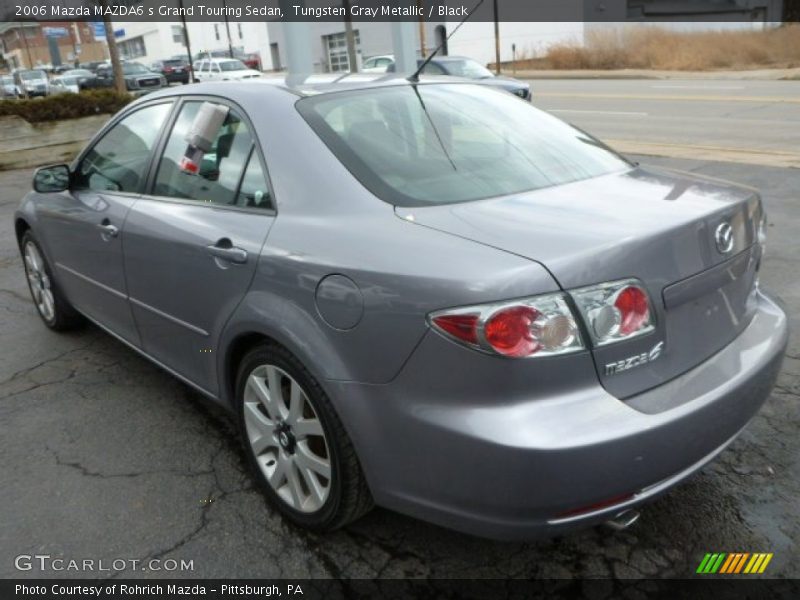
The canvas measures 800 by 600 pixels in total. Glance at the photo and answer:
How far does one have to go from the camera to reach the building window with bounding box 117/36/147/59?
7969 cm

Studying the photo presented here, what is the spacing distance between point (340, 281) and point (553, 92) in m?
23.3

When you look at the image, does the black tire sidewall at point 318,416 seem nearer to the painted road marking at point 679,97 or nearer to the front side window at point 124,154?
the front side window at point 124,154

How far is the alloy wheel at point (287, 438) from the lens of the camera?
2383mm

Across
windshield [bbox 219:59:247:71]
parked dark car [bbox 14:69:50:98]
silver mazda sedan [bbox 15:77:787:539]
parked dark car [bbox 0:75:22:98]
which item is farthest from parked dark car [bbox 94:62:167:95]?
silver mazda sedan [bbox 15:77:787:539]

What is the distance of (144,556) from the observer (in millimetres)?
2508

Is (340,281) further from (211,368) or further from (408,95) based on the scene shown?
(408,95)

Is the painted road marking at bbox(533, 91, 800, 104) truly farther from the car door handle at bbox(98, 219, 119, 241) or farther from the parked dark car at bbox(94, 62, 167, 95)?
the parked dark car at bbox(94, 62, 167, 95)

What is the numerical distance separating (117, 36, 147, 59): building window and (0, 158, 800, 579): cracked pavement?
84.5 m

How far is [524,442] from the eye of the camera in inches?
71.6

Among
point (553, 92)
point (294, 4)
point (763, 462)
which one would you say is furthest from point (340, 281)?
point (553, 92)

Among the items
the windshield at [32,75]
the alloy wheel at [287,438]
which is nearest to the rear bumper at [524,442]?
the alloy wheel at [287,438]

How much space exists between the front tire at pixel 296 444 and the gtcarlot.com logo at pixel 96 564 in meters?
0.41

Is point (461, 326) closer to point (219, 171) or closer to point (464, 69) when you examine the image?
point (219, 171)

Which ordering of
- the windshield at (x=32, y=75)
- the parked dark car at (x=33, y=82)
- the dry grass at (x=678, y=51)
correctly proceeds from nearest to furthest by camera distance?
the dry grass at (x=678, y=51) < the parked dark car at (x=33, y=82) < the windshield at (x=32, y=75)
